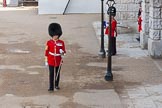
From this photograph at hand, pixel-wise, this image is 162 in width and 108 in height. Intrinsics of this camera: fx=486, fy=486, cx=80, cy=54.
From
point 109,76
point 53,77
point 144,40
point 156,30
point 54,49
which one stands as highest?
point 156,30

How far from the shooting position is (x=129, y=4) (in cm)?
2439

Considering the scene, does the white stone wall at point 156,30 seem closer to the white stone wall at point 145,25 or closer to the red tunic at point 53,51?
the white stone wall at point 145,25

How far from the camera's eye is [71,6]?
34875 mm

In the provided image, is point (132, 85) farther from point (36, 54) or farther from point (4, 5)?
point (4, 5)

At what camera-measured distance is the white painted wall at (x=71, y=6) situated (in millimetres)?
34375

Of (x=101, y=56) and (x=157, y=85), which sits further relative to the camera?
(x=101, y=56)

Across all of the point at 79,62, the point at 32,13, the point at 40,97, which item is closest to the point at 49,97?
the point at 40,97

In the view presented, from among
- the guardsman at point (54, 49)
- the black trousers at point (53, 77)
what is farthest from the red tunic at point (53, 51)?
the black trousers at point (53, 77)

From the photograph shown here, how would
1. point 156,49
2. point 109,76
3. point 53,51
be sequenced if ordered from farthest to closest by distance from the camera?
point 156,49, point 109,76, point 53,51

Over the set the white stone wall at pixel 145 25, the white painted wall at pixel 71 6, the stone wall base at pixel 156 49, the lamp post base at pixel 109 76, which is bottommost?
the lamp post base at pixel 109 76

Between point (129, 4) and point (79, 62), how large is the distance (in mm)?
9149

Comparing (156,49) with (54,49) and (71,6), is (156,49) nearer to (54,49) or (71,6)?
(54,49)

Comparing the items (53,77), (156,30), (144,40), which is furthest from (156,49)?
(53,77)

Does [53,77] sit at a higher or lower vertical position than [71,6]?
lower
